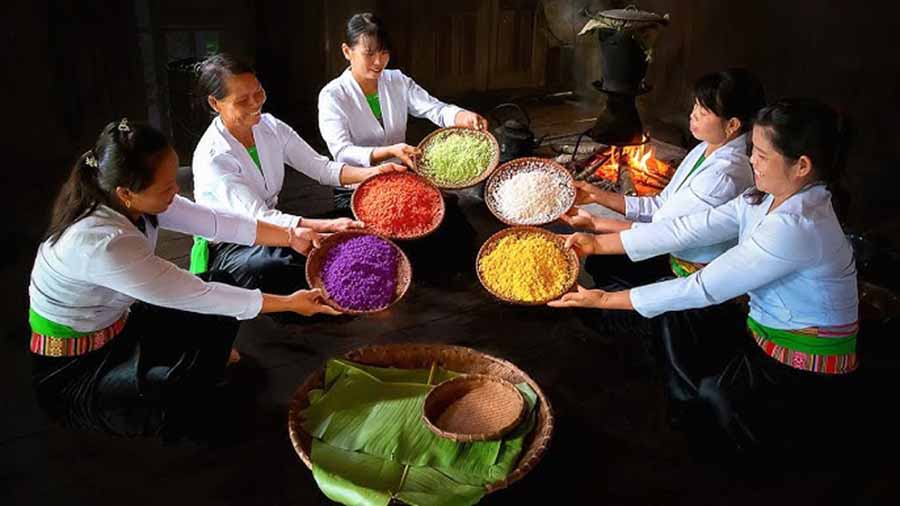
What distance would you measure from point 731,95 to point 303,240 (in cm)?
183

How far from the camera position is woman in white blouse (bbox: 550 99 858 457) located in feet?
8.21

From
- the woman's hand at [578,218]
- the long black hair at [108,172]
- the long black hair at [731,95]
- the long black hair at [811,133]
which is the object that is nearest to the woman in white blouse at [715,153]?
the long black hair at [731,95]

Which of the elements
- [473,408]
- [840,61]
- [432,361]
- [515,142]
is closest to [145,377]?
[432,361]

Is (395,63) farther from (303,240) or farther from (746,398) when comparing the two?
(746,398)

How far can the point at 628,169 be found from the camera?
538cm

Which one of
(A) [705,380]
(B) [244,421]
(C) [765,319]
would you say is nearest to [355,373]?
(B) [244,421]

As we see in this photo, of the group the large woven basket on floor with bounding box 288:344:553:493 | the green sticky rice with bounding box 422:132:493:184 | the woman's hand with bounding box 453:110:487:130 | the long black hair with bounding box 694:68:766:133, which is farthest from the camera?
the woman's hand with bounding box 453:110:487:130

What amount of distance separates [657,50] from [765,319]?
4.29 m

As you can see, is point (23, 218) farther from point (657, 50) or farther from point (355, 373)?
point (657, 50)

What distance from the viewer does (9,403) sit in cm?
304

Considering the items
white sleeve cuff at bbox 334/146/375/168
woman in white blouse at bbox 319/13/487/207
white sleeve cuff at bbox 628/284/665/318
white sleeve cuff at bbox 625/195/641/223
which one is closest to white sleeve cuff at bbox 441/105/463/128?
woman in white blouse at bbox 319/13/487/207

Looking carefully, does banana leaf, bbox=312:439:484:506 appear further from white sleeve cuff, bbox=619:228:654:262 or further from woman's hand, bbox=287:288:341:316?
white sleeve cuff, bbox=619:228:654:262

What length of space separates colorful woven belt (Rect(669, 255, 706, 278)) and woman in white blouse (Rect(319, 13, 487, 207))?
4.38 feet

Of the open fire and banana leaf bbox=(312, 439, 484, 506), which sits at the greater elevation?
the open fire
